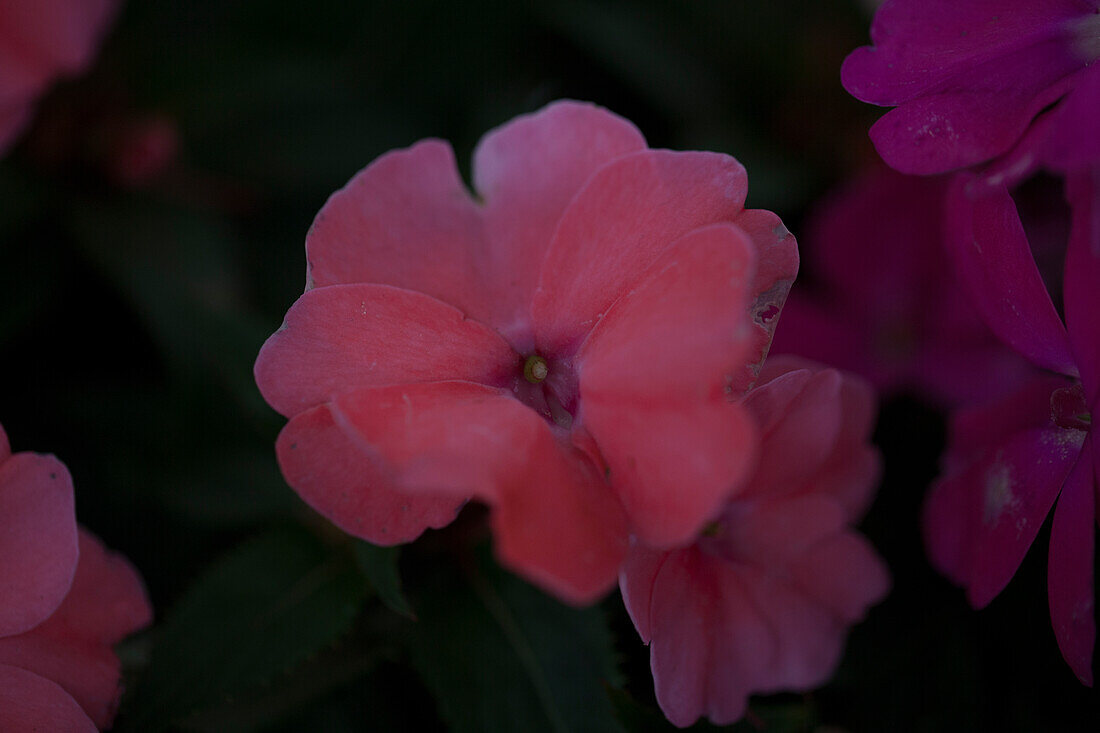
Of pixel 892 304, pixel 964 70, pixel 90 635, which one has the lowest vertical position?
pixel 892 304

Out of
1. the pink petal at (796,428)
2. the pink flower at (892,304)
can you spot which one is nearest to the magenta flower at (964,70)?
the pink petal at (796,428)

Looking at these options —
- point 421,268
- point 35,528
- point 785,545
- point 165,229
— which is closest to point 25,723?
point 35,528

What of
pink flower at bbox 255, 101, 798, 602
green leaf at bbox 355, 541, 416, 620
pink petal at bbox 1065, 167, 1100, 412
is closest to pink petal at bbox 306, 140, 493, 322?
pink flower at bbox 255, 101, 798, 602

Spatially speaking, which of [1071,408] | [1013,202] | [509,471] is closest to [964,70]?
[1013,202]

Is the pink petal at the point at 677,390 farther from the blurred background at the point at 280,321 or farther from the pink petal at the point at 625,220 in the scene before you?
the blurred background at the point at 280,321

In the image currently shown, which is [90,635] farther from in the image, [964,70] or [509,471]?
[964,70]

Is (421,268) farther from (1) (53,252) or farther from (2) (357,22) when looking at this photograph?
(2) (357,22)

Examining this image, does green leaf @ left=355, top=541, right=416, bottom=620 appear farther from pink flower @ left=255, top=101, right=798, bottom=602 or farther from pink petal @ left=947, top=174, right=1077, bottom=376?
pink petal @ left=947, top=174, right=1077, bottom=376

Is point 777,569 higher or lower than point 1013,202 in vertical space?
lower
